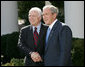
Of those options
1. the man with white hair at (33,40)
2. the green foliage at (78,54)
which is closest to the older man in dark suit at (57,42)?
the man with white hair at (33,40)

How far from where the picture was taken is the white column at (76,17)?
11414 mm

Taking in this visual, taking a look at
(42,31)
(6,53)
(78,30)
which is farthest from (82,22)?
(42,31)

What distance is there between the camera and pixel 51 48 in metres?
4.30

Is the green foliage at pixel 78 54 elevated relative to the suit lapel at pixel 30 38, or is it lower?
lower

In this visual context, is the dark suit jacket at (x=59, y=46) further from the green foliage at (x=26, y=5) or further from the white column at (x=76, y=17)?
the green foliage at (x=26, y=5)

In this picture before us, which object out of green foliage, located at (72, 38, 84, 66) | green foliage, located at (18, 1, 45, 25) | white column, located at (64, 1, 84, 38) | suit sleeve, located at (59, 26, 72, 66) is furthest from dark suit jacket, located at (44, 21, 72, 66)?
green foliage, located at (18, 1, 45, 25)

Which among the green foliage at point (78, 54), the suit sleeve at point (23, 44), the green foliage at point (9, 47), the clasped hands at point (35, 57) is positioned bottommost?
the green foliage at point (9, 47)

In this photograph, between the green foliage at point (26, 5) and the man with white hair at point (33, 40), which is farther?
the green foliage at point (26, 5)

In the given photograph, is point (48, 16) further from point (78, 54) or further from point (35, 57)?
point (78, 54)

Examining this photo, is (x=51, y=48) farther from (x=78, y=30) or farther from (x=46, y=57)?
(x=78, y=30)

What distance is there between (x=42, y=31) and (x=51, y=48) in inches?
29.3

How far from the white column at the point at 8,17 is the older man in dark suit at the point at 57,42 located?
29.6ft

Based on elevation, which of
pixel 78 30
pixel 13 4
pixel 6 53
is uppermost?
pixel 13 4

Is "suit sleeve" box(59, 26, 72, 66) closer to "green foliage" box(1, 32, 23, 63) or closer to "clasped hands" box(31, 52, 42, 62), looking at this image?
"clasped hands" box(31, 52, 42, 62)
